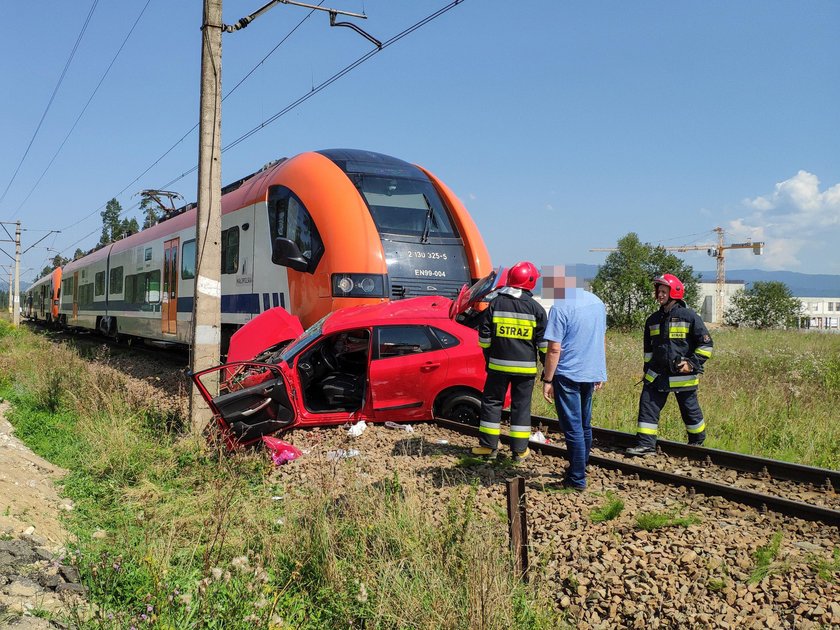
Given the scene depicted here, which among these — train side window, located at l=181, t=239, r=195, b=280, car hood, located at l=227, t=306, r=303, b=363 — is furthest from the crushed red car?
train side window, located at l=181, t=239, r=195, b=280

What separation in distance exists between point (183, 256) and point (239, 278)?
324cm

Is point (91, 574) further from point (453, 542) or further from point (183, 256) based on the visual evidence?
point (183, 256)

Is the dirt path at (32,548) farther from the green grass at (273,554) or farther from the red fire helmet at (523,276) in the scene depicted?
the red fire helmet at (523,276)

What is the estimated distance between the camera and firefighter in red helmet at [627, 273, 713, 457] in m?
6.59

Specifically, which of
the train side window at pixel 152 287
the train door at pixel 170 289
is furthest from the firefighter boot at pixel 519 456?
the train side window at pixel 152 287

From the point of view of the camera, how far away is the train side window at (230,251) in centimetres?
1115

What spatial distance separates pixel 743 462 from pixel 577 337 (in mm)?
2048

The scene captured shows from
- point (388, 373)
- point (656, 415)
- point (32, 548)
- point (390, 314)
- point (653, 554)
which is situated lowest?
point (32, 548)

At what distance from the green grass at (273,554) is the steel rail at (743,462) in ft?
8.47

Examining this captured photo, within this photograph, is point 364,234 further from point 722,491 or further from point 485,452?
point 722,491

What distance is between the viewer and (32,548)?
14.1 ft

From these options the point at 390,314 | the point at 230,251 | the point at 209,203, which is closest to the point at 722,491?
the point at 390,314

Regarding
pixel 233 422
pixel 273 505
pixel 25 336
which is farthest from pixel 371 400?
pixel 25 336

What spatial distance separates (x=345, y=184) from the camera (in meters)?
9.07
